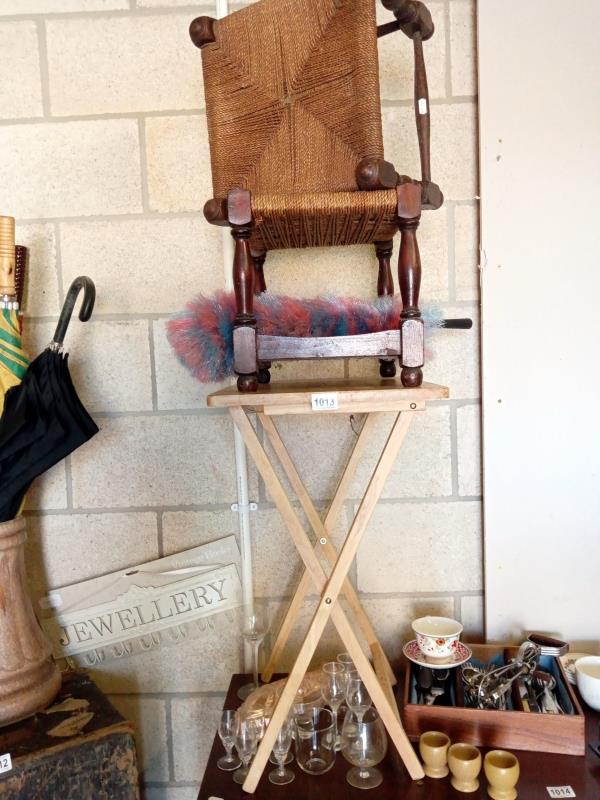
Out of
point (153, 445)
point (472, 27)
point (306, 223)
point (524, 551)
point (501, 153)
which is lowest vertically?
point (524, 551)

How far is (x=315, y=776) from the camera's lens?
3.30 ft

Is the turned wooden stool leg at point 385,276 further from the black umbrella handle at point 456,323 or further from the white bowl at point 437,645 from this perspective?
the white bowl at point 437,645

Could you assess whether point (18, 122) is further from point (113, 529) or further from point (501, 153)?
point (501, 153)

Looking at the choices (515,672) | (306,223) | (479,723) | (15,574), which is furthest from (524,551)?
(15,574)

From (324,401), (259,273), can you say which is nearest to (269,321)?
(324,401)

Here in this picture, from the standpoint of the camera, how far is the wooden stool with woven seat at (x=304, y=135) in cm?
87

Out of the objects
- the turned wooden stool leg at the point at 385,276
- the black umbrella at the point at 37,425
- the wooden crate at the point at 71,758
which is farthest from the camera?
the turned wooden stool leg at the point at 385,276

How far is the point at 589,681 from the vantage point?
111 cm

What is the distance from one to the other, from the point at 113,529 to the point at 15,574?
26 cm

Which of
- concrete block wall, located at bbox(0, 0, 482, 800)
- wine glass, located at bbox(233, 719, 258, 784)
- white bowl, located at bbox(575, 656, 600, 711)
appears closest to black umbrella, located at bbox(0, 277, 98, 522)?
concrete block wall, located at bbox(0, 0, 482, 800)

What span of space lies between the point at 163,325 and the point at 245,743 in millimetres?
883

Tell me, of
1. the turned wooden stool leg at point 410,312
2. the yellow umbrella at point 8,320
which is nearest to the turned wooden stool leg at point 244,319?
the turned wooden stool leg at point 410,312

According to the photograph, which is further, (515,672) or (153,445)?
(153,445)

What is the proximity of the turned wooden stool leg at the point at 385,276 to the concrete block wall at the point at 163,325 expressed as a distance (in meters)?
0.07
